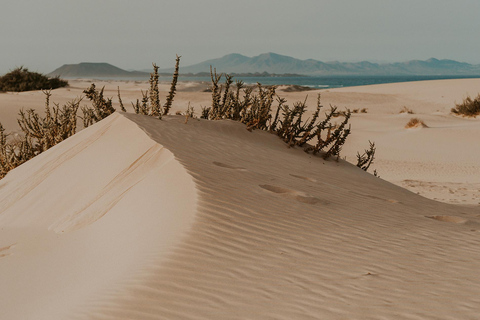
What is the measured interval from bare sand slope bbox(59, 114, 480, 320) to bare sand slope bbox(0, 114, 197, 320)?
20cm

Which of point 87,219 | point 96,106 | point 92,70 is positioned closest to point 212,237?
point 87,219

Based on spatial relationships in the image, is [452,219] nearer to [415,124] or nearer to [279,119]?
[279,119]

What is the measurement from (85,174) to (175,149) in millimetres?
1045

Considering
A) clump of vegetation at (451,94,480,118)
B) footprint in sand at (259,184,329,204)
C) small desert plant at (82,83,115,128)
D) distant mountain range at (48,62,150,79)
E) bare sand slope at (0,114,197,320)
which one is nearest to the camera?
bare sand slope at (0,114,197,320)

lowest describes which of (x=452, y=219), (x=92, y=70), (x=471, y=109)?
(x=452, y=219)

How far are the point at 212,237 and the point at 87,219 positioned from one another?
149cm

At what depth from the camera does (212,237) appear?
3.39m

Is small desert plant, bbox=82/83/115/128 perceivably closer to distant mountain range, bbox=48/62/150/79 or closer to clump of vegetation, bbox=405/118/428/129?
clump of vegetation, bbox=405/118/428/129

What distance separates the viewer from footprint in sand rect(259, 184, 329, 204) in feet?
15.3

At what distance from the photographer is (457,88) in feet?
113

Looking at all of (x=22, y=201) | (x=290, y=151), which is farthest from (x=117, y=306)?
(x=290, y=151)

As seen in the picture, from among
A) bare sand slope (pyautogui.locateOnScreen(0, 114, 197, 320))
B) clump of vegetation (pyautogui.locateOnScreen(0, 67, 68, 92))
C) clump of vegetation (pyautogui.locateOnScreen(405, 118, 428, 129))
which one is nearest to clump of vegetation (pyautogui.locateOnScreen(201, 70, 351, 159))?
bare sand slope (pyautogui.locateOnScreen(0, 114, 197, 320))

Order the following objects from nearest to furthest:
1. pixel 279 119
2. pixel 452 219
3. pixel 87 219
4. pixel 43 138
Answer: pixel 87 219 < pixel 452 219 < pixel 43 138 < pixel 279 119

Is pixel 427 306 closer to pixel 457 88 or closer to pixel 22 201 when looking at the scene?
pixel 22 201
